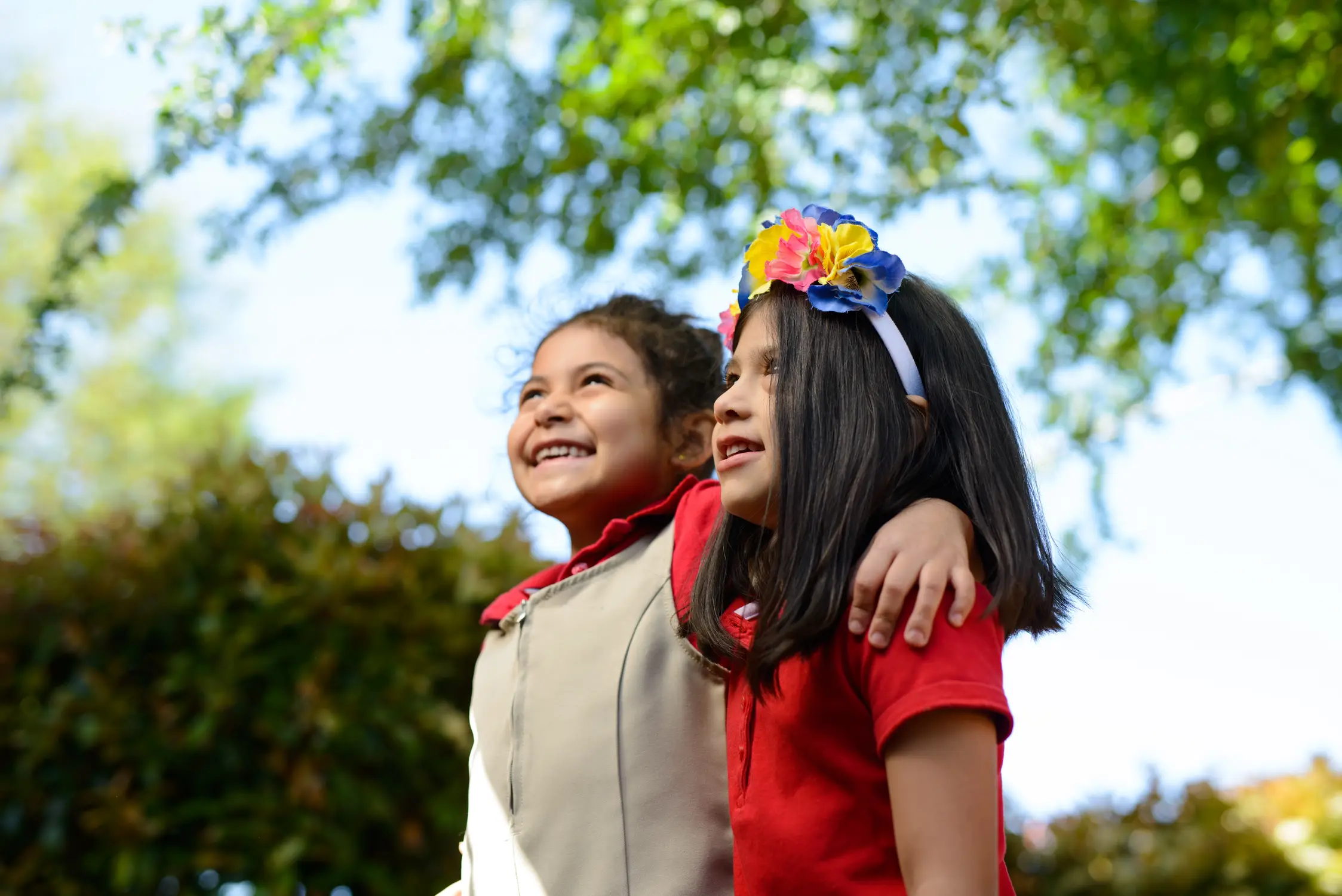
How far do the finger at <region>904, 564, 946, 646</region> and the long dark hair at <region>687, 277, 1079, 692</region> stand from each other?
10cm

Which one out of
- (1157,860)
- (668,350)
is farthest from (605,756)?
(1157,860)

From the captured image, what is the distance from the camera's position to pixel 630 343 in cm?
234

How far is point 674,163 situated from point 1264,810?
302 cm

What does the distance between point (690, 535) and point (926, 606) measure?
0.61 meters

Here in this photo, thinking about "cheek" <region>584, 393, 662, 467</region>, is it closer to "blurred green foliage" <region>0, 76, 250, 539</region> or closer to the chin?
the chin

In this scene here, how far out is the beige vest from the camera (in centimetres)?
170

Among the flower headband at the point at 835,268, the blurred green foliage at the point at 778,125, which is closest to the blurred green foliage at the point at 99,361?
the blurred green foliage at the point at 778,125

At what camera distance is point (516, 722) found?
1.87 meters

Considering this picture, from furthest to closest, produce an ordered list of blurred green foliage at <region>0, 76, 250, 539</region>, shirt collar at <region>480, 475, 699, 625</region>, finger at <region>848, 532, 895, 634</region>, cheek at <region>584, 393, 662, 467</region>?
blurred green foliage at <region>0, 76, 250, 539</region> < cheek at <region>584, 393, 662, 467</region> < shirt collar at <region>480, 475, 699, 625</region> < finger at <region>848, 532, 895, 634</region>

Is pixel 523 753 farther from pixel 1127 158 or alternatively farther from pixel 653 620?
pixel 1127 158

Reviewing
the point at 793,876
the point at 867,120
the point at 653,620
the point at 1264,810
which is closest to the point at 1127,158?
the point at 867,120

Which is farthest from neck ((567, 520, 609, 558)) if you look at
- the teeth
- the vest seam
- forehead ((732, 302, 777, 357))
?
forehead ((732, 302, 777, 357))

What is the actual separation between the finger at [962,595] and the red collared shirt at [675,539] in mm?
497

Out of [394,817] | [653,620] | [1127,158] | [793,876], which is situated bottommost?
[793,876]
